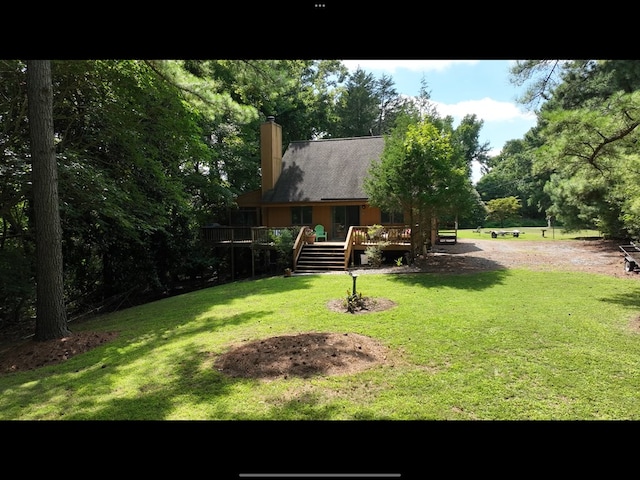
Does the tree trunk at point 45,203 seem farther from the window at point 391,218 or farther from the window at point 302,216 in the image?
the window at point 391,218

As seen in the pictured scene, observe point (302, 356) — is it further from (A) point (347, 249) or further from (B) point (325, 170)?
(B) point (325, 170)

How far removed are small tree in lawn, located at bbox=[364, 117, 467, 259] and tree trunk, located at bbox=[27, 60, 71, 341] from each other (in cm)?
997

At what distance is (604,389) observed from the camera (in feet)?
13.9

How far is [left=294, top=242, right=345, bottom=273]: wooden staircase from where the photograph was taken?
1438 centimetres

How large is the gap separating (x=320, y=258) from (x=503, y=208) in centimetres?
3046

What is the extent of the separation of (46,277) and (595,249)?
68.9 feet

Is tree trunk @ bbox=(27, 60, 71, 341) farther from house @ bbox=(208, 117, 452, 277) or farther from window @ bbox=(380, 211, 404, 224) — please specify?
window @ bbox=(380, 211, 404, 224)

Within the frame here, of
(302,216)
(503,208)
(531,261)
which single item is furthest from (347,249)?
(503,208)

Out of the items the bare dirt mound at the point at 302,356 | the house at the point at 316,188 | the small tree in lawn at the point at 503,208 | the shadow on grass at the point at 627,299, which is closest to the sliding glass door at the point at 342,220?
the house at the point at 316,188
